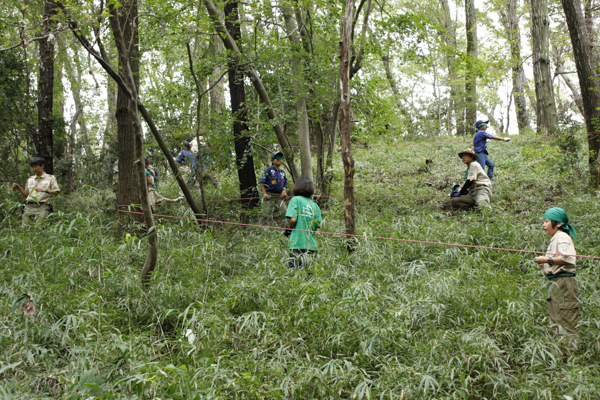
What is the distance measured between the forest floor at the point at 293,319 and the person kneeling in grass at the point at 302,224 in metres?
0.22

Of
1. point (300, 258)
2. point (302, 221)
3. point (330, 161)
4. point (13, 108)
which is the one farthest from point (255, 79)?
point (13, 108)

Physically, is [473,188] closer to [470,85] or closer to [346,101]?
[346,101]

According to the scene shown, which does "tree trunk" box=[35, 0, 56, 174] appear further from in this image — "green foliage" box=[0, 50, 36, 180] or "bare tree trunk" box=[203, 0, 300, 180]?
"bare tree trunk" box=[203, 0, 300, 180]

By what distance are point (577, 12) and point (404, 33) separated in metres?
3.33

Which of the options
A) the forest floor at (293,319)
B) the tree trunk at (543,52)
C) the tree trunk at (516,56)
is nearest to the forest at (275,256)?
the forest floor at (293,319)

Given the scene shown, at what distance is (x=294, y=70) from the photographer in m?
8.09

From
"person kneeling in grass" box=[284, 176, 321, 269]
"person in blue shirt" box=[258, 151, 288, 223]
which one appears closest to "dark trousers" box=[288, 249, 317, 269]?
"person kneeling in grass" box=[284, 176, 321, 269]

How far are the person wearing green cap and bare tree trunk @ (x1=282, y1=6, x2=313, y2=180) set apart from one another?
4.82m

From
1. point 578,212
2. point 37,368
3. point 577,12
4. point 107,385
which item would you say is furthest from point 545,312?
point 577,12

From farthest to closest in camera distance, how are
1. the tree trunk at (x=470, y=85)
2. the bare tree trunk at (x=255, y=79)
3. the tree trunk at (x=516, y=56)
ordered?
the tree trunk at (x=516, y=56) → the tree trunk at (x=470, y=85) → the bare tree trunk at (x=255, y=79)

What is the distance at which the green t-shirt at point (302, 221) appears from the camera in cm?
518

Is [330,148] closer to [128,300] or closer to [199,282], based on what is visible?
[199,282]

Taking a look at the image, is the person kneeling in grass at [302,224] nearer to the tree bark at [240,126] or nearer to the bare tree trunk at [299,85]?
the bare tree trunk at [299,85]

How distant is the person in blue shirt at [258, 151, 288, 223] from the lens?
8033 mm
